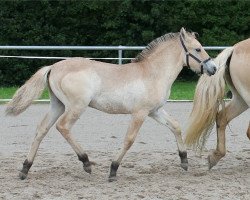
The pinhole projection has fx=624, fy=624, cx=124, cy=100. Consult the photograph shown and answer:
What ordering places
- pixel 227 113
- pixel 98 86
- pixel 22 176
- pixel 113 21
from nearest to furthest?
pixel 98 86 → pixel 22 176 → pixel 227 113 → pixel 113 21

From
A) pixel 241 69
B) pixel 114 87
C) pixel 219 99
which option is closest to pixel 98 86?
pixel 114 87

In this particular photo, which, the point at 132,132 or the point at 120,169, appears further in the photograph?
the point at 120,169

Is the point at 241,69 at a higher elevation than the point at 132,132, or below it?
higher

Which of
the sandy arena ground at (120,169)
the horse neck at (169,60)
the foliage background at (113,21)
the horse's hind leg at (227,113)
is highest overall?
the horse neck at (169,60)

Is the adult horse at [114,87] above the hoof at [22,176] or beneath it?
above

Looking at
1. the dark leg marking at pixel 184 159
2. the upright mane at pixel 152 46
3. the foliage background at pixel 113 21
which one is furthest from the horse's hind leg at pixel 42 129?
the foliage background at pixel 113 21

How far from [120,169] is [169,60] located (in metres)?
1.25

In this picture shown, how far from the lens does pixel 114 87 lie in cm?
579

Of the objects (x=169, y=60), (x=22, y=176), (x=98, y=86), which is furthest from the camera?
(x=169, y=60)

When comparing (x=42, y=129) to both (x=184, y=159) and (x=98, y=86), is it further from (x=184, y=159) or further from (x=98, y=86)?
(x=184, y=159)

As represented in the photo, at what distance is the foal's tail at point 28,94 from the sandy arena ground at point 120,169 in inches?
26.5

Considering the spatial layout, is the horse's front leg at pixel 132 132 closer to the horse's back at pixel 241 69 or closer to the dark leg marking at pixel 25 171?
the dark leg marking at pixel 25 171

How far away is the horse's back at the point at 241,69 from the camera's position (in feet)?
20.4

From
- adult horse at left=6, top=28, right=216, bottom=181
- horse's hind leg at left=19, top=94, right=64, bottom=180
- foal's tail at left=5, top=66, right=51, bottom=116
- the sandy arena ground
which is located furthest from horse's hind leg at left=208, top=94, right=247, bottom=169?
foal's tail at left=5, top=66, right=51, bottom=116
